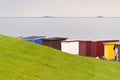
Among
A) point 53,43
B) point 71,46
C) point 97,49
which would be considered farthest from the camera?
point 53,43

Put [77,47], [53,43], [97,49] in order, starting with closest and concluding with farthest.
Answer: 1. [97,49]
2. [77,47]
3. [53,43]

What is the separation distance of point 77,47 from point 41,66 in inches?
876

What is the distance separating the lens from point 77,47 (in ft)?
111

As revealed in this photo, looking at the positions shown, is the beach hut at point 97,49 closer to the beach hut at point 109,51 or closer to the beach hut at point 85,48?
the beach hut at point 85,48

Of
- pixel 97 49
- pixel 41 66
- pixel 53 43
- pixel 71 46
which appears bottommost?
pixel 97 49

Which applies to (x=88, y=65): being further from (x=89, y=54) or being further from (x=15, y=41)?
(x=89, y=54)

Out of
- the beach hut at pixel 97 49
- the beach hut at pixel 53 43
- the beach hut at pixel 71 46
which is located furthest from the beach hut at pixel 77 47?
the beach hut at pixel 53 43

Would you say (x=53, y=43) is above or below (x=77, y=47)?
above

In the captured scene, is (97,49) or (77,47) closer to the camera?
(97,49)

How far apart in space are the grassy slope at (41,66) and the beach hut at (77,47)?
56.9 feet

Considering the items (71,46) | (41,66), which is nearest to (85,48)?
(71,46)

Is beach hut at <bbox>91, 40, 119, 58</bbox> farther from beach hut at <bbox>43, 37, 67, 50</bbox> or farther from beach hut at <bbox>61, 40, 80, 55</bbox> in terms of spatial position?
beach hut at <bbox>43, 37, 67, 50</bbox>

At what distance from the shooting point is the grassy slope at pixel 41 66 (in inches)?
406

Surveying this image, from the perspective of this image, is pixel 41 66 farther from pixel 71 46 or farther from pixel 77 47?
pixel 77 47
